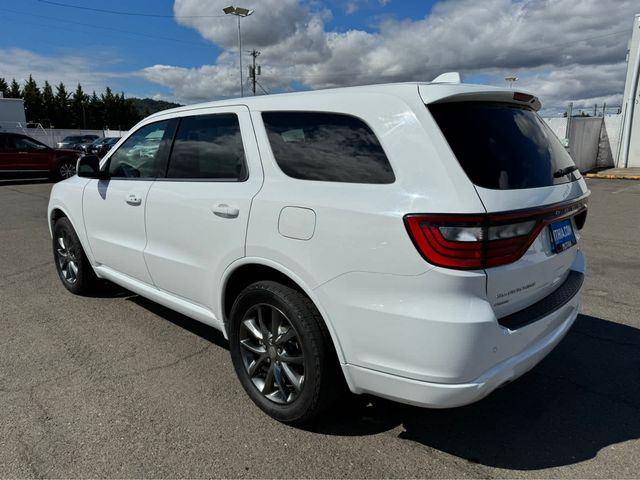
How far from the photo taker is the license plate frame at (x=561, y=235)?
243 cm

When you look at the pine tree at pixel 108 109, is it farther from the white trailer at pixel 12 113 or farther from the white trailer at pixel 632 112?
the white trailer at pixel 632 112

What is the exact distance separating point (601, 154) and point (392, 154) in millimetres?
22389

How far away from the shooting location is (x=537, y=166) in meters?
2.48

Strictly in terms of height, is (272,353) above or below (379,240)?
below

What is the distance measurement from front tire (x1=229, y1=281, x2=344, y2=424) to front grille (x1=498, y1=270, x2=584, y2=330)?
0.88 metres

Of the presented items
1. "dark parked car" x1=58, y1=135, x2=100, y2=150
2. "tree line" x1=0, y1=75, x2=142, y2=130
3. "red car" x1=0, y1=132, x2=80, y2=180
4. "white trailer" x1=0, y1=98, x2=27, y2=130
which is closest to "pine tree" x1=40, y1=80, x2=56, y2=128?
"tree line" x1=0, y1=75, x2=142, y2=130

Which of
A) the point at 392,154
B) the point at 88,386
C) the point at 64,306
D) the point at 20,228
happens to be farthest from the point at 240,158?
the point at 20,228

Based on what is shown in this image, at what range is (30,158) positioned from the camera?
16391 mm

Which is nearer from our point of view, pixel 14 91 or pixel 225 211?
pixel 225 211

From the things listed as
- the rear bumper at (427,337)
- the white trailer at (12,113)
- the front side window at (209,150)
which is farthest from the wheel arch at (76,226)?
the white trailer at (12,113)

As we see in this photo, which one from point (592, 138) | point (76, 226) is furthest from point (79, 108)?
point (76, 226)

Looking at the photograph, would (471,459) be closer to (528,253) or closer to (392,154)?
(528,253)

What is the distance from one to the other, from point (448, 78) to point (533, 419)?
6.50ft

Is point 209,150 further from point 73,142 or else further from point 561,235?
point 73,142
